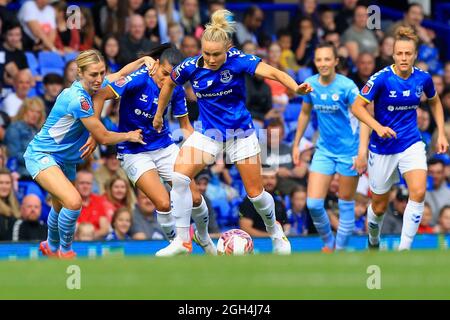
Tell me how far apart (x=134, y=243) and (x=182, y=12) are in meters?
6.09

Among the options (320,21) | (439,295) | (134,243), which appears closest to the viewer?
Answer: (439,295)

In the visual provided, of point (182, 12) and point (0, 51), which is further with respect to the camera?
point (182, 12)

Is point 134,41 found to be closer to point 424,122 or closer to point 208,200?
point 208,200

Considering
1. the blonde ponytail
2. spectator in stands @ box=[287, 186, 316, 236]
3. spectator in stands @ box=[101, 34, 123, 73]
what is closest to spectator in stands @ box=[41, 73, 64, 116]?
spectator in stands @ box=[101, 34, 123, 73]

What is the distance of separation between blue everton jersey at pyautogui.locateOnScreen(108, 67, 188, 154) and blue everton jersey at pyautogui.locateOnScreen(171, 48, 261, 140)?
692 mm

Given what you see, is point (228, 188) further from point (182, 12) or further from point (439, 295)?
point (439, 295)

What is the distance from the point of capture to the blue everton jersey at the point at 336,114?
1492cm

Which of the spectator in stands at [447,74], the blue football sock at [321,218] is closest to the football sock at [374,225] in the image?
the blue football sock at [321,218]

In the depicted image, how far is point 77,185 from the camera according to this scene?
56.5ft

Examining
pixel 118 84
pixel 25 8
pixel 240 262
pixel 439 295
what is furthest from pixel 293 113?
pixel 439 295

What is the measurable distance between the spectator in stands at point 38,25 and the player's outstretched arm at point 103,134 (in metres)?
6.21

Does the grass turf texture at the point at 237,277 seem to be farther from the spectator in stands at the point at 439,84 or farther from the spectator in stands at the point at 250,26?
the spectator in stands at the point at 250,26

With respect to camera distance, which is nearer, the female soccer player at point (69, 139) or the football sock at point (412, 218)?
the female soccer player at point (69, 139)

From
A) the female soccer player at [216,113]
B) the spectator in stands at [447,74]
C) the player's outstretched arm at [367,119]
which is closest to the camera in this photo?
the female soccer player at [216,113]
